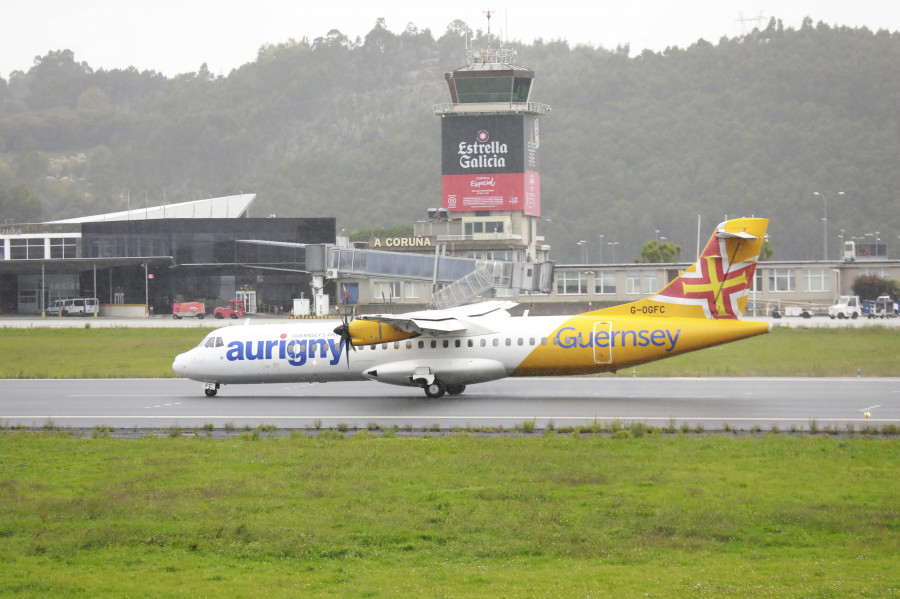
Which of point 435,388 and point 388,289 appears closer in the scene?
point 435,388

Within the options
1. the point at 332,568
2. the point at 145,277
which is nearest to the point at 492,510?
the point at 332,568

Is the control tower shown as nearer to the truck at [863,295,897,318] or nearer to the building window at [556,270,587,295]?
the building window at [556,270,587,295]

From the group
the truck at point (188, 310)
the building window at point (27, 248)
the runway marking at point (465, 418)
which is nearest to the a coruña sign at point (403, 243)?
the truck at point (188, 310)

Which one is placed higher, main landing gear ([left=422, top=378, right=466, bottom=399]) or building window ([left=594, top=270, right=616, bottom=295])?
building window ([left=594, top=270, right=616, bottom=295])

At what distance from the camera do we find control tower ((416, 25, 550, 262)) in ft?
348

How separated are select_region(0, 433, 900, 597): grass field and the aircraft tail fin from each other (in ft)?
26.5

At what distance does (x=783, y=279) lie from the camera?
92.2m

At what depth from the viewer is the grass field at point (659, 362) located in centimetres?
4091

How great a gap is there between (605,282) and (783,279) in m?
16.4

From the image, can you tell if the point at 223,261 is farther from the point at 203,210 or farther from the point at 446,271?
the point at 446,271

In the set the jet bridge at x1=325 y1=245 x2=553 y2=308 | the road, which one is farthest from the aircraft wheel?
the road

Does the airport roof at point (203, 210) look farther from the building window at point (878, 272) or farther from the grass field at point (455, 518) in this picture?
the grass field at point (455, 518)

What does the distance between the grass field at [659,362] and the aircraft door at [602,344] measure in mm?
9141

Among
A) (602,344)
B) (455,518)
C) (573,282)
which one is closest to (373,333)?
Answer: (602,344)
